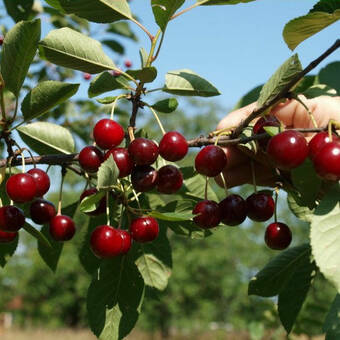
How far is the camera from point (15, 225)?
1.27 meters

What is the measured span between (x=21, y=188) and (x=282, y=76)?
758mm

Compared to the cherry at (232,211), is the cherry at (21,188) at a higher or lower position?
lower

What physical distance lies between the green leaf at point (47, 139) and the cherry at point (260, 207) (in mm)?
675

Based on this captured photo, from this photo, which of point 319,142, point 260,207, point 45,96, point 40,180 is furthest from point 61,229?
point 319,142

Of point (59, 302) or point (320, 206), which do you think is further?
point (59, 302)

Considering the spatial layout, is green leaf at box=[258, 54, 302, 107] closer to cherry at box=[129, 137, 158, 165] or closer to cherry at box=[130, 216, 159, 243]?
cherry at box=[129, 137, 158, 165]

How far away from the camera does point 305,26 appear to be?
1100mm

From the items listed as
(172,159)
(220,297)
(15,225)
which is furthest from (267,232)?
(220,297)

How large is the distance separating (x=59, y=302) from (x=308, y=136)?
2835 cm

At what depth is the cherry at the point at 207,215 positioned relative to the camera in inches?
48.5

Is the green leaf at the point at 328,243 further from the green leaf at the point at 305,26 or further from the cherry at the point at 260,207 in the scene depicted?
the green leaf at the point at 305,26

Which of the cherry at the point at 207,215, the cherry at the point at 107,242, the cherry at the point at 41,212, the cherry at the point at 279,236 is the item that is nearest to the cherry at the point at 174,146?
the cherry at the point at 207,215

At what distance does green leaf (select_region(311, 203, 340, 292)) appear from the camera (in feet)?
3.00

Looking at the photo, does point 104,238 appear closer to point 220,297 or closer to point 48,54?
point 48,54
